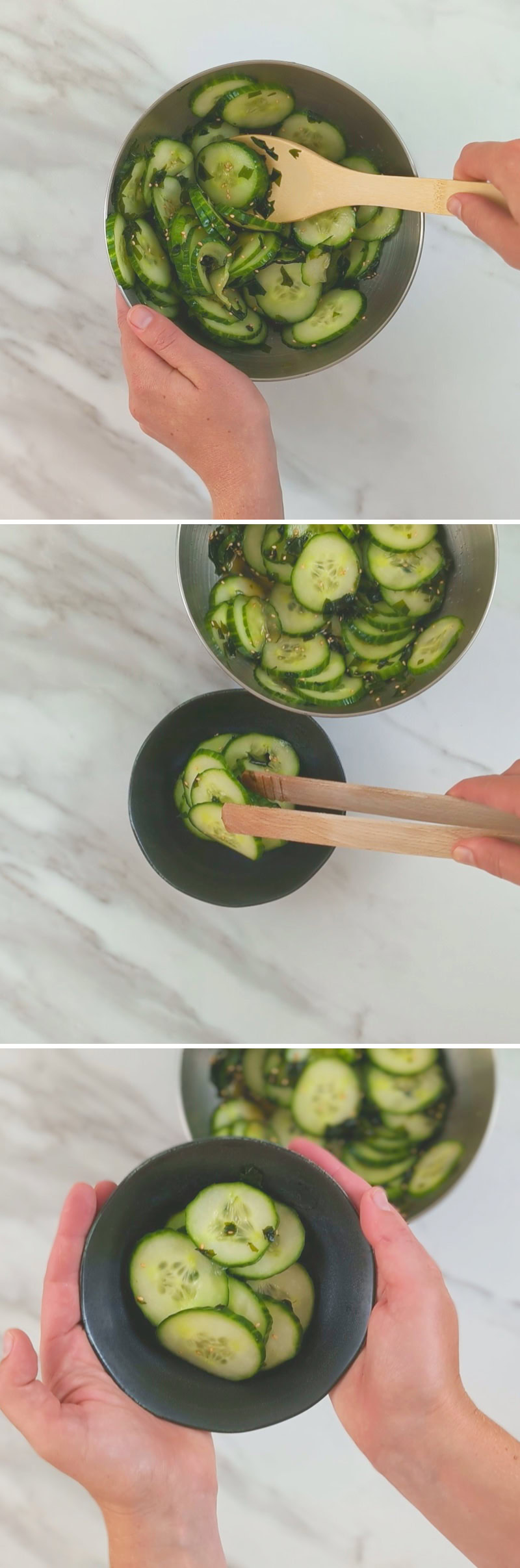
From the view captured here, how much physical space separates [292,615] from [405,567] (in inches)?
4.9

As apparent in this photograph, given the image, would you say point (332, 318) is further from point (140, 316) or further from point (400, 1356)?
point (400, 1356)

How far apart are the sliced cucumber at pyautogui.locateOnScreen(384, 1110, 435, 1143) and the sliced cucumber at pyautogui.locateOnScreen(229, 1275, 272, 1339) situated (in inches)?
12.9

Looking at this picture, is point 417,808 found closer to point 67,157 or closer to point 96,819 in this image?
point 96,819

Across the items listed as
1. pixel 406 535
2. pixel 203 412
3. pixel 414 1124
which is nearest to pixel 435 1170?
pixel 414 1124

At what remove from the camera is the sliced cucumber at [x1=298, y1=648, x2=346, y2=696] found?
1046mm

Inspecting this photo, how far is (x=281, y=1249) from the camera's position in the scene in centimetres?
93

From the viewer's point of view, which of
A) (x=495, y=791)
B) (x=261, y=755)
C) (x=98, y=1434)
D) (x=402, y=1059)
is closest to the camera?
(x=98, y=1434)

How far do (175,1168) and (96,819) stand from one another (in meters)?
0.40

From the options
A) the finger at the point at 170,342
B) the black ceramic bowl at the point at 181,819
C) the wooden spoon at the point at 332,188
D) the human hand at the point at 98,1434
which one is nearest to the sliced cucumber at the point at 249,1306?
the human hand at the point at 98,1434

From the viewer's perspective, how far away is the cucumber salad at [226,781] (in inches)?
40.5

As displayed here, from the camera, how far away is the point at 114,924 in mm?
1173

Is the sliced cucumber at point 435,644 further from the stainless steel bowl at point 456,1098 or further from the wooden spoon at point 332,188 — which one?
the stainless steel bowl at point 456,1098

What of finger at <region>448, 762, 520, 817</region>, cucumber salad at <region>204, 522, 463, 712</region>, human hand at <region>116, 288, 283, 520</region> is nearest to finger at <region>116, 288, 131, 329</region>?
human hand at <region>116, 288, 283, 520</region>

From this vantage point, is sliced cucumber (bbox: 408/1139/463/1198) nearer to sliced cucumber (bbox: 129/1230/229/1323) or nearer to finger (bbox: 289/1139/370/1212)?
finger (bbox: 289/1139/370/1212)
